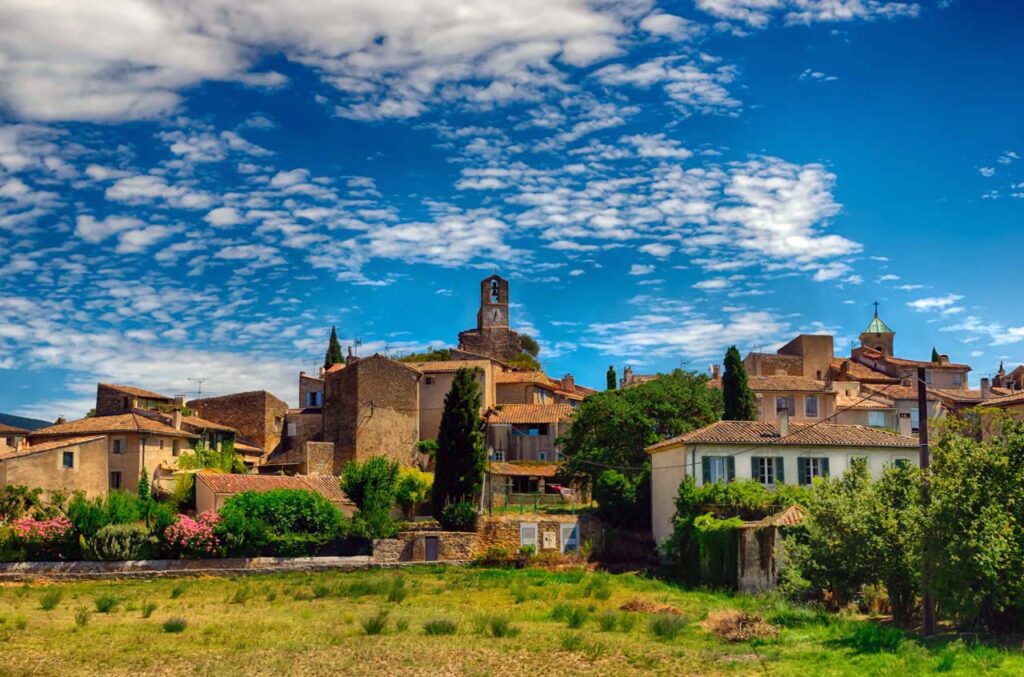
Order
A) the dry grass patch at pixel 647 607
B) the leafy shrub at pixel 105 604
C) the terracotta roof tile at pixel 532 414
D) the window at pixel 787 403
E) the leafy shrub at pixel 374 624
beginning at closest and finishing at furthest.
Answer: the leafy shrub at pixel 374 624
the dry grass patch at pixel 647 607
the leafy shrub at pixel 105 604
the terracotta roof tile at pixel 532 414
the window at pixel 787 403

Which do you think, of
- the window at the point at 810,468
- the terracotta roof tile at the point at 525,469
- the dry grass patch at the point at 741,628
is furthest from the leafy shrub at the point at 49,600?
the window at the point at 810,468

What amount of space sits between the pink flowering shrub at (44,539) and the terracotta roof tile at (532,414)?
3576 cm

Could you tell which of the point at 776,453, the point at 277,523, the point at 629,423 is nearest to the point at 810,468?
the point at 776,453

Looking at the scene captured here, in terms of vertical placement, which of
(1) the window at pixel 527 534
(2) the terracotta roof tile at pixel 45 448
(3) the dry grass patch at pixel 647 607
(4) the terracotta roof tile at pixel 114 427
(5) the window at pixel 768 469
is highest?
(4) the terracotta roof tile at pixel 114 427

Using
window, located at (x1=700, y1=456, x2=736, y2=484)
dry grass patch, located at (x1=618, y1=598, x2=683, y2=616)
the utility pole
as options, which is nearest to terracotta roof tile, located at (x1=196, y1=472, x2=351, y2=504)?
window, located at (x1=700, y1=456, x2=736, y2=484)

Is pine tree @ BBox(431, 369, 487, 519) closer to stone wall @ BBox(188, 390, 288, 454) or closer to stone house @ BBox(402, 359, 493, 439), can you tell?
stone house @ BBox(402, 359, 493, 439)

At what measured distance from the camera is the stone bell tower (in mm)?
124062

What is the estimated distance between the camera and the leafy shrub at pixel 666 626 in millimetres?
31938

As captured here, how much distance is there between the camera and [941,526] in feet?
93.1

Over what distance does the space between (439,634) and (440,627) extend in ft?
1.76

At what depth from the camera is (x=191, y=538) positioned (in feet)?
170

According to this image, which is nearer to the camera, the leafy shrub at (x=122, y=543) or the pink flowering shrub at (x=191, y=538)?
the leafy shrub at (x=122, y=543)

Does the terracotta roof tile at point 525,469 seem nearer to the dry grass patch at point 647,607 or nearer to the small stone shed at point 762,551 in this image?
the small stone shed at point 762,551

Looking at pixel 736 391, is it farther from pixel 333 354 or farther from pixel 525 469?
pixel 333 354
